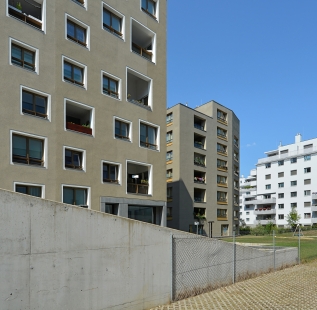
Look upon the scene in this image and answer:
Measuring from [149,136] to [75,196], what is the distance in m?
7.68

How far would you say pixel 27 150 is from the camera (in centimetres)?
1719

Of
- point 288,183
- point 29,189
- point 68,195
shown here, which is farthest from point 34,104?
point 288,183

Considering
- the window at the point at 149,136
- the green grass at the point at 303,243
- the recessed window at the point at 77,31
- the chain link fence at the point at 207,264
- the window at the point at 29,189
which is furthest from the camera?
the window at the point at 149,136

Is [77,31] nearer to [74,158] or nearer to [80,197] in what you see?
[74,158]

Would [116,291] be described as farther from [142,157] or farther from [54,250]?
[142,157]

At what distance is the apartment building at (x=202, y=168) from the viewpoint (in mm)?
45625

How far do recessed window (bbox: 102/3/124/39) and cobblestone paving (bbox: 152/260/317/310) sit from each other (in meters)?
17.8

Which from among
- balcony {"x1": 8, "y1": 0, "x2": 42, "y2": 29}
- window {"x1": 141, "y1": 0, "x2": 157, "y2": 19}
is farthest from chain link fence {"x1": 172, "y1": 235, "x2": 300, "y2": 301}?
window {"x1": 141, "y1": 0, "x2": 157, "y2": 19}

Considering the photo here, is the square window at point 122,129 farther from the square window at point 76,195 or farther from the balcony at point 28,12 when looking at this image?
the balcony at point 28,12

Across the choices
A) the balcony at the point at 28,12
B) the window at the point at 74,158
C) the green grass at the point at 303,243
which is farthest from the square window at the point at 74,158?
the green grass at the point at 303,243

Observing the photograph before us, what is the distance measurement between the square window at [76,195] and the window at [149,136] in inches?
232

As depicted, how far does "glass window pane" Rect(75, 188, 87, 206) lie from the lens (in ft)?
63.4

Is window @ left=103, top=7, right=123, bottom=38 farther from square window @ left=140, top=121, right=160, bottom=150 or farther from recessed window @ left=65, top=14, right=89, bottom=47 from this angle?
square window @ left=140, top=121, right=160, bottom=150

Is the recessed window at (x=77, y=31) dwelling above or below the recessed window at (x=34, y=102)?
above
